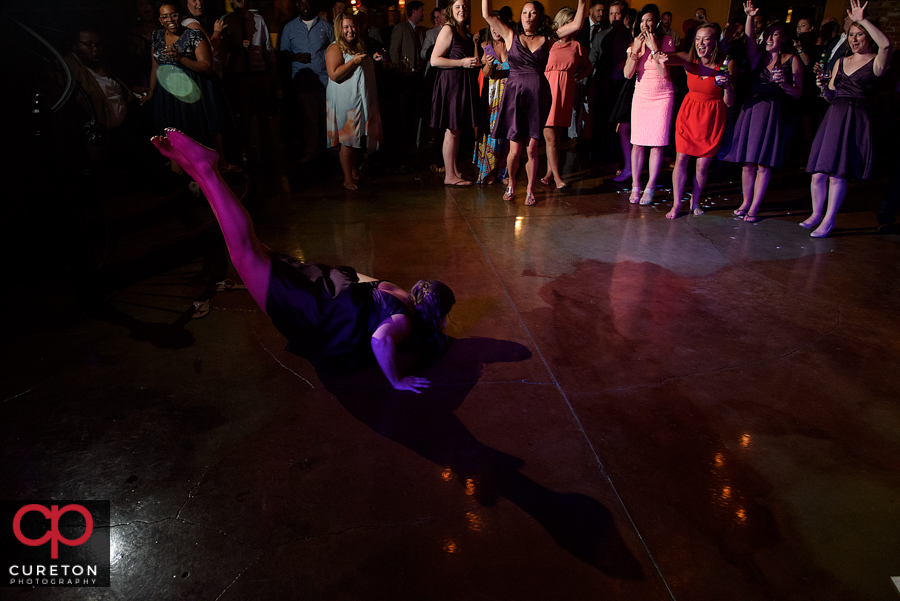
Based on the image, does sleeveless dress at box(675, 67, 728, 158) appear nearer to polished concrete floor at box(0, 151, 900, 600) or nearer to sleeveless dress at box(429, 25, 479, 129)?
polished concrete floor at box(0, 151, 900, 600)

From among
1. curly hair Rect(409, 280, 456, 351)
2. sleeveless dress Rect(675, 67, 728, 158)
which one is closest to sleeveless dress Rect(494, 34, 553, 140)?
sleeveless dress Rect(675, 67, 728, 158)

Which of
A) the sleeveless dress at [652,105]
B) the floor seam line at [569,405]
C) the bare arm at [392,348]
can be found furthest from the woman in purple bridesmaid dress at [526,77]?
the bare arm at [392,348]

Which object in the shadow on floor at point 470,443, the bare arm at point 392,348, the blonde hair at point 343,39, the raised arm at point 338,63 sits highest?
the blonde hair at point 343,39

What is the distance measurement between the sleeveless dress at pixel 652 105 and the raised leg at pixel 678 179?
269mm

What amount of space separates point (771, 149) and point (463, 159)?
4.12m

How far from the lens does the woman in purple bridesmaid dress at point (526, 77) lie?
4.95 meters

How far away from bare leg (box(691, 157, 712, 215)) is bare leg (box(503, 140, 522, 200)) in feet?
5.52

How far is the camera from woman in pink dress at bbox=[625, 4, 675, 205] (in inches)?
201

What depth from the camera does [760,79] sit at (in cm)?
466

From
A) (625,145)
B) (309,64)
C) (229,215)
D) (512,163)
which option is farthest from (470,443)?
(309,64)

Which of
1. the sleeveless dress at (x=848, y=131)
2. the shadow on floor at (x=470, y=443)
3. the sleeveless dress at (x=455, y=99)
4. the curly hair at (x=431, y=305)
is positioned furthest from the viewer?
the sleeveless dress at (x=455, y=99)

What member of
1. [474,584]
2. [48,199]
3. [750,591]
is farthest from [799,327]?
[48,199]

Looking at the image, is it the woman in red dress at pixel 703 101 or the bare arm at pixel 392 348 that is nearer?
the bare arm at pixel 392 348
